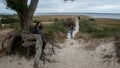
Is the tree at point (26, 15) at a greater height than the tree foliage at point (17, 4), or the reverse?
the tree foliage at point (17, 4)

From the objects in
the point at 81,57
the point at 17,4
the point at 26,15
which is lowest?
the point at 81,57

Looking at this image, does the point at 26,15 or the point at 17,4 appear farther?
the point at 26,15

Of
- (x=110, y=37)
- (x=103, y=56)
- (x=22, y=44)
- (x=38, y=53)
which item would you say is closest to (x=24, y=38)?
(x=22, y=44)

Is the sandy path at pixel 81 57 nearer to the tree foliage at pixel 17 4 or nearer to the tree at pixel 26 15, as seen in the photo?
the tree at pixel 26 15

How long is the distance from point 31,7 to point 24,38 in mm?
2137

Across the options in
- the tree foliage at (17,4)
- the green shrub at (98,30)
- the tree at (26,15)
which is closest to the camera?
the tree foliage at (17,4)

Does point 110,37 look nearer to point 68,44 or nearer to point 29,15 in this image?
point 68,44

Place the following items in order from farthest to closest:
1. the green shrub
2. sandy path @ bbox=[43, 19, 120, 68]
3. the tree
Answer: the green shrub
the tree
sandy path @ bbox=[43, 19, 120, 68]

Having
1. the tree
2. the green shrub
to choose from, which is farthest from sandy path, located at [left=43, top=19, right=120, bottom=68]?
the green shrub

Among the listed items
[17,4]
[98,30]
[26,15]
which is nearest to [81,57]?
[26,15]

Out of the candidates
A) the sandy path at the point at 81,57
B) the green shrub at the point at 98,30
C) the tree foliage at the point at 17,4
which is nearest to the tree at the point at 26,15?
the tree foliage at the point at 17,4

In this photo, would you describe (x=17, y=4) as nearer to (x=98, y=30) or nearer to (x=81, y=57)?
(x=81, y=57)

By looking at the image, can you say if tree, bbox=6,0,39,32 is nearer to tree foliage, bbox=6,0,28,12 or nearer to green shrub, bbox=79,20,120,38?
tree foliage, bbox=6,0,28,12

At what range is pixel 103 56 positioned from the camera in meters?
18.5
